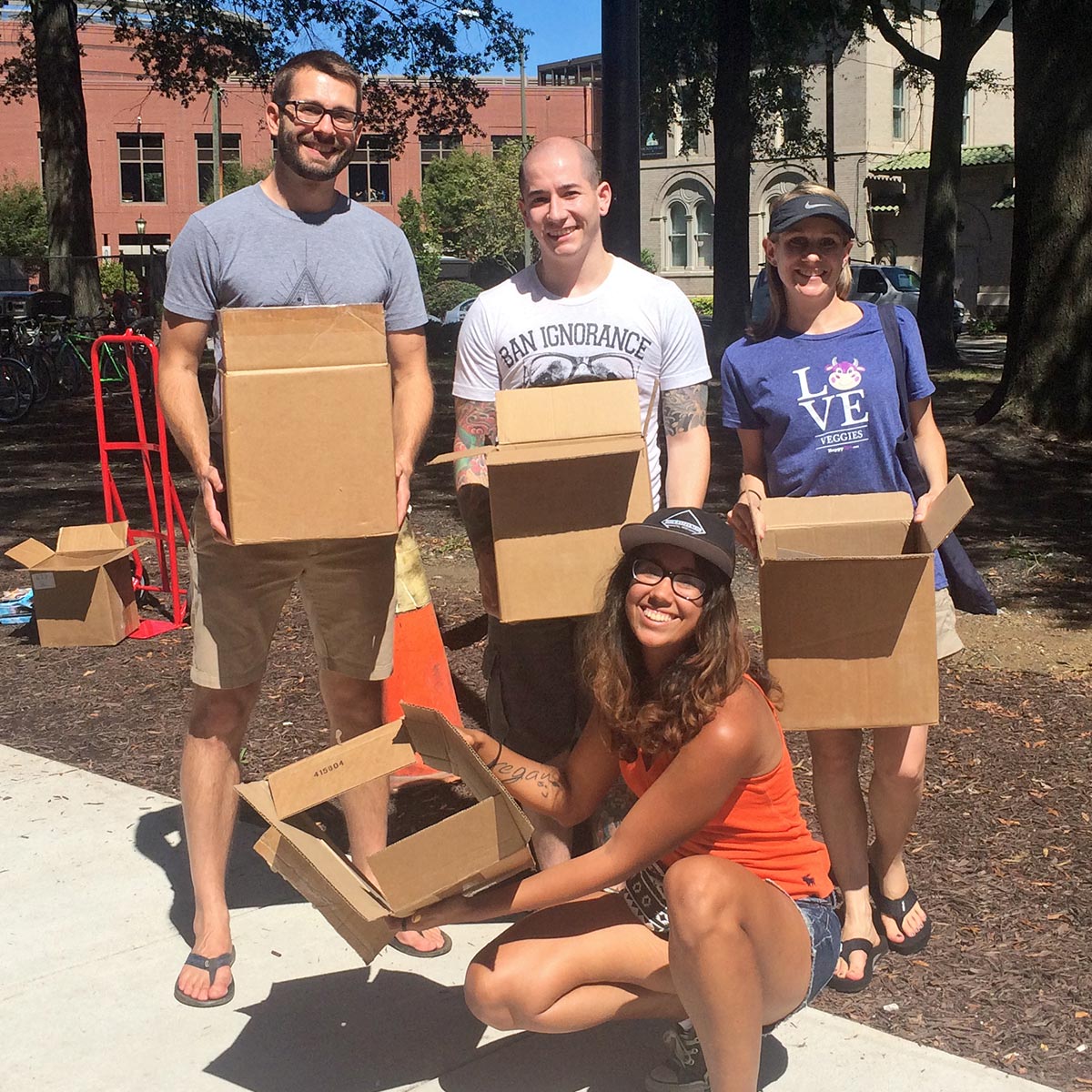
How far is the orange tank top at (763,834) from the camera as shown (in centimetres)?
289

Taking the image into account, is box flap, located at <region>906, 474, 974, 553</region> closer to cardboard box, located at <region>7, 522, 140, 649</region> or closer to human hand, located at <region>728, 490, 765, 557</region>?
human hand, located at <region>728, 490, 765, 557</region>

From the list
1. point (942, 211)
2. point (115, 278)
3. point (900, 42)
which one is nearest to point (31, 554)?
point (942, 211)

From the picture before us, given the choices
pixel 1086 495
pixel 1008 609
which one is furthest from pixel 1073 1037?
pixel 1086 495

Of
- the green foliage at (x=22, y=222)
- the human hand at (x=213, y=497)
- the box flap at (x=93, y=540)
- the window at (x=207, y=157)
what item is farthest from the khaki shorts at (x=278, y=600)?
the window at (x=207, y=157)

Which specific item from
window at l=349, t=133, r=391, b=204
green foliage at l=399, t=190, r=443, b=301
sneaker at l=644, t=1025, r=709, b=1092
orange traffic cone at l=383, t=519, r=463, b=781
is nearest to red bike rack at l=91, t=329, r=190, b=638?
orange traffic cone at l=383, t=519, r=463, b=781

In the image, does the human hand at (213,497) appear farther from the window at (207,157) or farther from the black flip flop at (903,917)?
the window at (207,157)

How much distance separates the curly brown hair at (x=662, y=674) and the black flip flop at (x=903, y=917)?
100cm

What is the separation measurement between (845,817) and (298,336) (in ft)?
5.76

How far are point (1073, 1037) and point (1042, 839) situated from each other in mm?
1168

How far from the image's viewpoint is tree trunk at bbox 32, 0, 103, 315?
20734 mm

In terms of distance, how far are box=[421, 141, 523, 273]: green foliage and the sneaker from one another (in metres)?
53.4

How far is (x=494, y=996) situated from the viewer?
2.84 m

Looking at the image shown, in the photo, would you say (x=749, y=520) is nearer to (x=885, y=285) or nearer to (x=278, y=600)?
(x=278, y=600)

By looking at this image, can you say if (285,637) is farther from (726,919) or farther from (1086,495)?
(1086,495)
